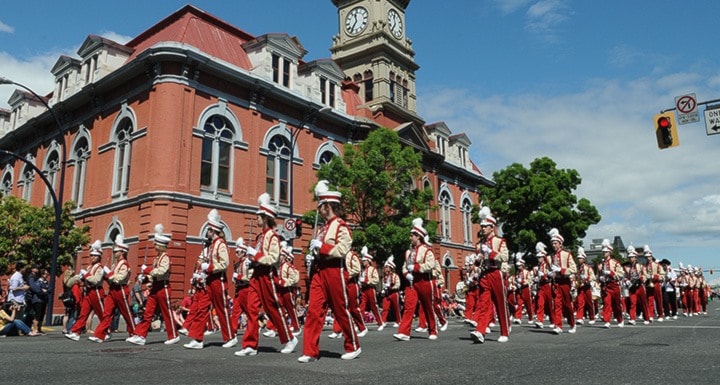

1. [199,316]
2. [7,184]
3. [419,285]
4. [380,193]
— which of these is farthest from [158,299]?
[7,184]

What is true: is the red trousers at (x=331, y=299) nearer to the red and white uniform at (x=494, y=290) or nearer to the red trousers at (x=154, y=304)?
the red and white uniform at (x=494, y=290)

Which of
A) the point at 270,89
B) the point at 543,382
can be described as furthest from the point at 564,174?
the point at 543,382

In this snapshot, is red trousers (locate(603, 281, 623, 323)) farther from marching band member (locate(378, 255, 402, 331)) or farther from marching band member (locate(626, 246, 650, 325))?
marching band member (locate(378, 255, 402, 331))

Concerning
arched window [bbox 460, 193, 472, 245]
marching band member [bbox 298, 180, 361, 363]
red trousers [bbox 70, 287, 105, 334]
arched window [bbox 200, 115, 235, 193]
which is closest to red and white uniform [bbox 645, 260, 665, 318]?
marching band member [bbox 298, 180, 361, 363]

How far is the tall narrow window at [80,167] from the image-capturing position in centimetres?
2795

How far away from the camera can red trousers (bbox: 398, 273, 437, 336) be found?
1073cm

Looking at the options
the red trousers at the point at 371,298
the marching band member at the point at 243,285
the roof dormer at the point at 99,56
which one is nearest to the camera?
the marching band member at the point at 243,285

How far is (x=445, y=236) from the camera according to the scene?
42.3m

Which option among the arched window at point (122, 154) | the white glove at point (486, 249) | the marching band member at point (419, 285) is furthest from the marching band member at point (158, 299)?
the arched window at point (122, 154)

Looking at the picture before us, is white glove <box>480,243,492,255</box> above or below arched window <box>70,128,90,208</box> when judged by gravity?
below

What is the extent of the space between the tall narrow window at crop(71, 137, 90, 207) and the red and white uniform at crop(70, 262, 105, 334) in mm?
18106

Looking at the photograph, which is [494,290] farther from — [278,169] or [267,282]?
[278,169]

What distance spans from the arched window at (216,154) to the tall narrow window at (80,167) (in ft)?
23.9

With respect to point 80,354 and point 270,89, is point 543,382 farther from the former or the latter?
point 270,89
